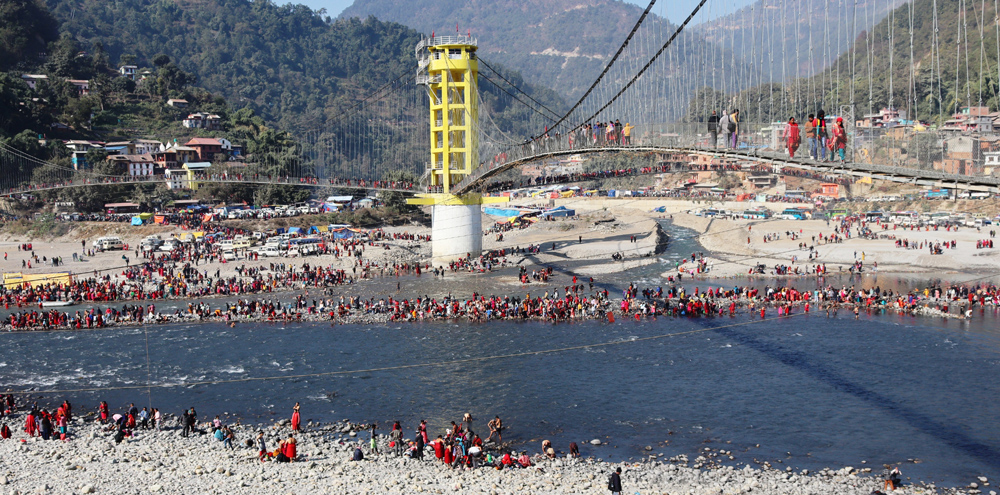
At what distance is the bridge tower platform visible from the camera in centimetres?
4975

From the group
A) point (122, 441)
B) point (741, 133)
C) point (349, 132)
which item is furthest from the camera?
point (349, 132)

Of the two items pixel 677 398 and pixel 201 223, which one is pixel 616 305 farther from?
pixel 201 223

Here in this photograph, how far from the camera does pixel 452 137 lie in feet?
169

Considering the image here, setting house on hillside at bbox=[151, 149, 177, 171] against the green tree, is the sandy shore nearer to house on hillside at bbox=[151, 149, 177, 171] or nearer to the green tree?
house on hillside at bbox=[151, 149, 177, 171]

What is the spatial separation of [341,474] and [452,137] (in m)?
34.9

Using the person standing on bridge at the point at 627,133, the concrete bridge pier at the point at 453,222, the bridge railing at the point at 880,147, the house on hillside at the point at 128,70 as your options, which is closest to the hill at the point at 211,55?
the house on hillside at the point at 128,70

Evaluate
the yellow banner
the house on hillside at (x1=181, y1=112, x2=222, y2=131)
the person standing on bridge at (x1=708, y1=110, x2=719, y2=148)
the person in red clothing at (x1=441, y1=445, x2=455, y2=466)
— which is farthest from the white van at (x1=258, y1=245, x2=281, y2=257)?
the house on hillside at (x1=181, y1=112, x2=222, y2=131)

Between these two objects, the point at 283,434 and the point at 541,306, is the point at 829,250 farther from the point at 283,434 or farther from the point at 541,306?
the point at 283,434

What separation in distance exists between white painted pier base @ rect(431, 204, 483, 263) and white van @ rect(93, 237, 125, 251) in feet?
73.2

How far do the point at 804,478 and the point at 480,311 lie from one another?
20196mm

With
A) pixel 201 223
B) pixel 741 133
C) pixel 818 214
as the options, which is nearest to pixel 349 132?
pixel 201 223

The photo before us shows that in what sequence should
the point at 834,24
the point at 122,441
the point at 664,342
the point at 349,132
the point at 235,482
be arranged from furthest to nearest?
the point at 349,132 → the point at 834,24 → the point at 664,342 → the point at 122,441 → the point at 235,482

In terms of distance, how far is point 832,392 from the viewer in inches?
979

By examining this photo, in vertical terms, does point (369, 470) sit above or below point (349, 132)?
below
